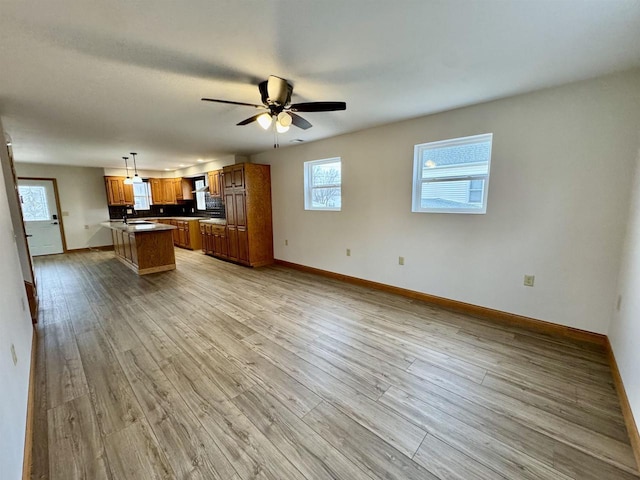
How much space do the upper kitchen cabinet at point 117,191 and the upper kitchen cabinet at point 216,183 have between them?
297 centimetres

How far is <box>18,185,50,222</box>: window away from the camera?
6.49 m

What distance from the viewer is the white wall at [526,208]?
233 cm

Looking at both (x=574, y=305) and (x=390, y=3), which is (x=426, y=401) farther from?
(x=390, y=3)

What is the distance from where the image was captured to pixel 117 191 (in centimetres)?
764

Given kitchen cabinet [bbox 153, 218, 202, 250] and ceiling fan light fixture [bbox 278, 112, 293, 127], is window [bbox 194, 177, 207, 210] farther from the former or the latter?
ceiling fan light fixture [bbox 278, 112, 293, 127]

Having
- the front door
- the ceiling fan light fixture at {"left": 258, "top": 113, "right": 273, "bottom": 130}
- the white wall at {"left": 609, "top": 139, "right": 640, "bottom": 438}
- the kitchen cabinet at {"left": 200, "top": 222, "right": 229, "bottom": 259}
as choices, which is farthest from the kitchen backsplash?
the white wall at {"left": 609, "top": 139, "right": 640, "bottom": 438}

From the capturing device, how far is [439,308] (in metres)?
3.32

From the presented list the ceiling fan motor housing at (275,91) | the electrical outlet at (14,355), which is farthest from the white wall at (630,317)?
the electrical outlet at (14,355)

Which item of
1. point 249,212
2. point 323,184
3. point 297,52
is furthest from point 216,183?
point 297,52

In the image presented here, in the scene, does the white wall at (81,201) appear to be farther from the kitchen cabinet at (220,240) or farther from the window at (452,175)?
the window at (452,175)

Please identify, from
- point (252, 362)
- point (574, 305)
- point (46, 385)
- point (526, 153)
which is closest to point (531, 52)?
point (526, 153)

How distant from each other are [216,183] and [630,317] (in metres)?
6.95

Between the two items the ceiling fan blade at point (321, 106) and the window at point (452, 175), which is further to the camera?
the window at point (452, 175)

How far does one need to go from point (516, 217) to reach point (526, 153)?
65cm
